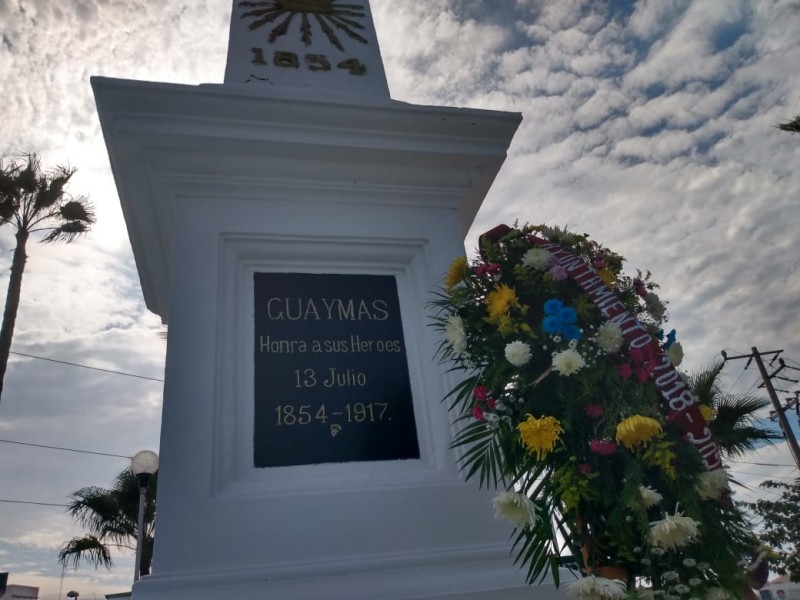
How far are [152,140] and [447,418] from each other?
2493 mm

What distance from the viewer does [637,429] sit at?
2.52 meters

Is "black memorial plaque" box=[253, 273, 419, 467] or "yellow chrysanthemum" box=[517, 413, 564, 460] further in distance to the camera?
"black memorial plaque" box=[253, 273, 419, 467]

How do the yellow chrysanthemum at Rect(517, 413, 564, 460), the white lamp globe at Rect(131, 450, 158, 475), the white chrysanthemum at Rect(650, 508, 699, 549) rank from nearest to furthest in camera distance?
the white chrysanthemum at Rect(650, 508, 699, 549) → the yellow chrysanthemum at Rect(517, 413, 564, 460) → the white lamp globe at Rect(131, 450, 158, 475)

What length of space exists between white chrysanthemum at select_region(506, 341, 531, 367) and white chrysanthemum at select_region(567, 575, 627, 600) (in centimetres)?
90

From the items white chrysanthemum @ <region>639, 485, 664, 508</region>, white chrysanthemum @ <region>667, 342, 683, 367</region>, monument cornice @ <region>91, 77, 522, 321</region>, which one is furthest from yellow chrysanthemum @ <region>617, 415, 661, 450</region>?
monument cornice @ <region>91, 77, 522, 321</region>

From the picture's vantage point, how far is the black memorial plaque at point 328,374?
356 centimetres

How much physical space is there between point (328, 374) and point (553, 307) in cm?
139

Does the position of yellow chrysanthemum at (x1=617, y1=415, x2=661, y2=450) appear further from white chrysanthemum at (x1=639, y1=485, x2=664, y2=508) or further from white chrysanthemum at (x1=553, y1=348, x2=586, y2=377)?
white chrysanthemum at (x1=553, y1=348, x2=586, y2=377)

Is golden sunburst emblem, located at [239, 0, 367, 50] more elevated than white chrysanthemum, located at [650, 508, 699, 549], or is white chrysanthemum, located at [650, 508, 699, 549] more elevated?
golden sunburst emblem, located at [239, 0, 367, 50]

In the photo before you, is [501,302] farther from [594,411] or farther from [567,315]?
[594,411]

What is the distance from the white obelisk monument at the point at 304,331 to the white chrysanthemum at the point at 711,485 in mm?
1000

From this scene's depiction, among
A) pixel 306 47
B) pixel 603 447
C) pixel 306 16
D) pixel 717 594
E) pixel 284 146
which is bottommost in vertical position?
pixel 717 594

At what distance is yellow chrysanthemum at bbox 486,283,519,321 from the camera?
3117 millimetres

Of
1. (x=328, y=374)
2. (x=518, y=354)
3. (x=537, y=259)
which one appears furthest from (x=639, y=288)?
(x=328, y=374)
